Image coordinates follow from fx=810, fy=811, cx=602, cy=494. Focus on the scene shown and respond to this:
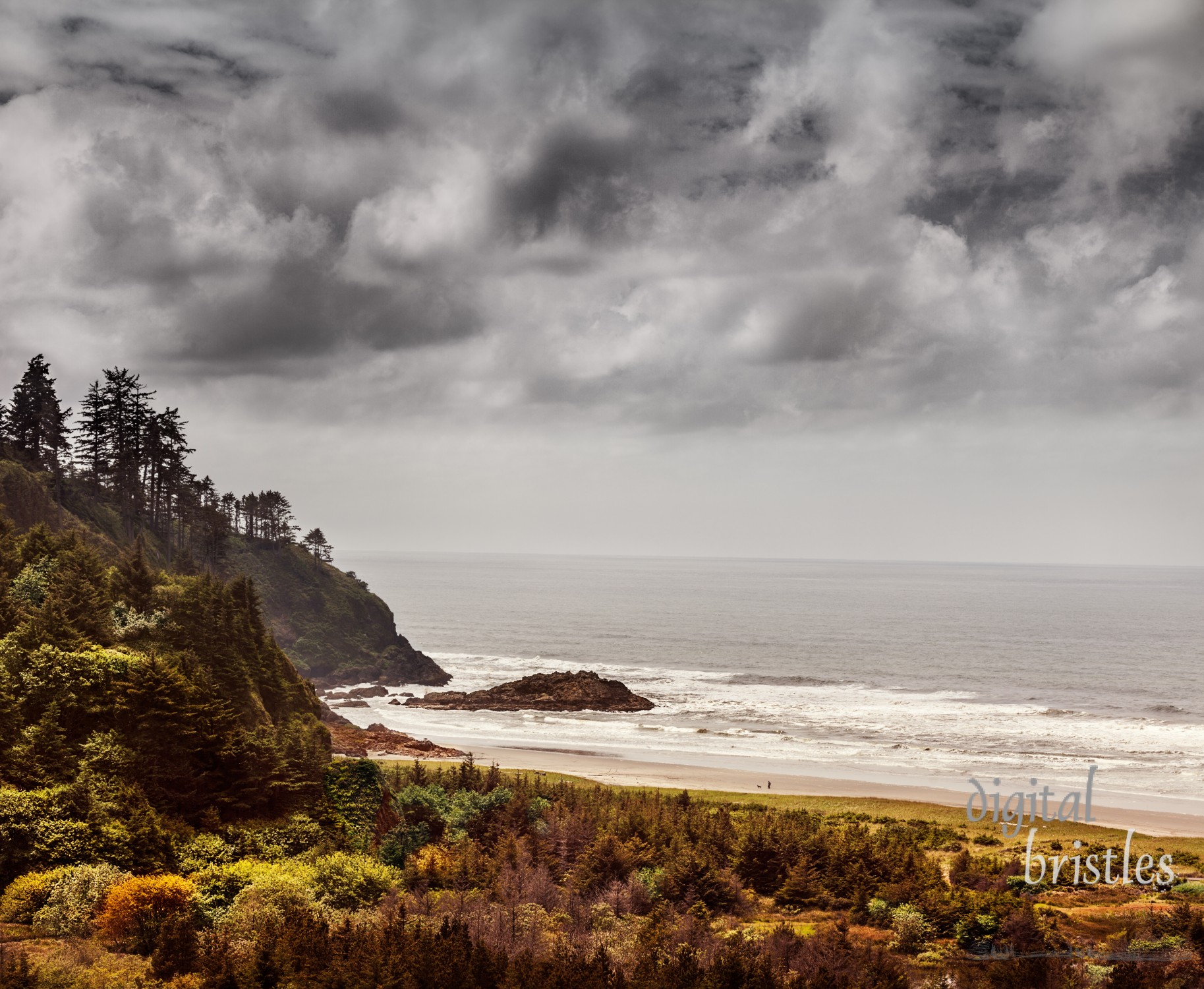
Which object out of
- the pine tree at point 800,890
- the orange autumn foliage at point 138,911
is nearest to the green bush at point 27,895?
the orange autumn foliage at point 138,911

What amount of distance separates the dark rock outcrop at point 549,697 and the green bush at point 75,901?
218 feet

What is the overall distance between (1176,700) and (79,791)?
96.3 metres

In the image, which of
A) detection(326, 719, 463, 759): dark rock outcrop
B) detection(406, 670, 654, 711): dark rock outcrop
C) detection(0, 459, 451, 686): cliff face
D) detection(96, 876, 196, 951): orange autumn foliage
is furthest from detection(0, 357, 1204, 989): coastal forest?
detection(0, 459, 451, 686): cliff face

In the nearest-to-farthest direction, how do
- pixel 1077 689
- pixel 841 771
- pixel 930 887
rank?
pixel 930 887 → pixel 841 771 → pixel 1077 689

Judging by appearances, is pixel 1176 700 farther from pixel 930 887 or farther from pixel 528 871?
pixel 528 871

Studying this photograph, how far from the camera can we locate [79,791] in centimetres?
2102

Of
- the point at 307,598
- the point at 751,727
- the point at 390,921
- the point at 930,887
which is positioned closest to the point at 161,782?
the point at 390,921

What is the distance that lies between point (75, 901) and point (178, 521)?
8108cm

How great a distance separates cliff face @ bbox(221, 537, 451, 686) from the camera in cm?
9819

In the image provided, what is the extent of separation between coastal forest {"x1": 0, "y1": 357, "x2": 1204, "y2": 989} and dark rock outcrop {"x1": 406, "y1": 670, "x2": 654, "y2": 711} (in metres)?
44.0

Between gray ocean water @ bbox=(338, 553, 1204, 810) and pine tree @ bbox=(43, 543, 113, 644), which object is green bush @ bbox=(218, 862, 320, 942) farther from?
gray ocean water @ bbox=(338, 553, 1204, 810)

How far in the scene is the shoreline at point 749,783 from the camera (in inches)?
1769

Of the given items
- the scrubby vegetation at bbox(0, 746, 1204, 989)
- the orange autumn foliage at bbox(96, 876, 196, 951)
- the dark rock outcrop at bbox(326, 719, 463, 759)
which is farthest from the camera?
the dark rock outcrop at bbox(326, 719, 463, 759)

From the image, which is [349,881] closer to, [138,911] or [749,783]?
[138,911]
